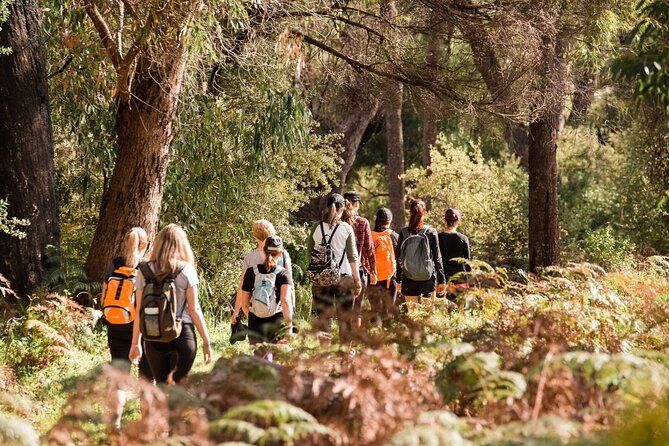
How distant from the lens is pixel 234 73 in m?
17.0

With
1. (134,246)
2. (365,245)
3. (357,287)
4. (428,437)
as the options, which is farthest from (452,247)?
(428,437)

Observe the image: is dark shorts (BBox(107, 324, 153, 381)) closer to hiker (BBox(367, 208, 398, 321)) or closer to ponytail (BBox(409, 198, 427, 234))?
hiker (BBox(367, 208, 398, 321))

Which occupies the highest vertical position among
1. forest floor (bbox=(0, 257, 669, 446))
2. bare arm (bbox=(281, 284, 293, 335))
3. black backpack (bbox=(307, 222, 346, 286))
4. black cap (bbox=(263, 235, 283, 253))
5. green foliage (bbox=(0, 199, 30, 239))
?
green foliage (bbox=(0, 199, 30, 239))

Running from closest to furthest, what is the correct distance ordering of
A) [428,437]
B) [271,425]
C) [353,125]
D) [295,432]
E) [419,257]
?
[428,437] < [295,432] < [271,425] < [419,257] < [353,125]

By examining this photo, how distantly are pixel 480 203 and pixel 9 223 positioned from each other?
1721cm

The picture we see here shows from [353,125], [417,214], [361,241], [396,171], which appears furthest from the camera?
[396,171]

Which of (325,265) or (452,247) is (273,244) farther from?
(452,247)

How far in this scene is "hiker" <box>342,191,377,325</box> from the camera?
11.2 m

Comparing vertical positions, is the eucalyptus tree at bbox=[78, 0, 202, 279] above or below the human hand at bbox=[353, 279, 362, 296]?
above

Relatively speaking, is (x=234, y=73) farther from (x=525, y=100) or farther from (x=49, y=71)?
(x=525, y=100)

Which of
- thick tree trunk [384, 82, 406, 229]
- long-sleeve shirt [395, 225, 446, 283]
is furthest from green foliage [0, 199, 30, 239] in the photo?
thick tree trunk [384, 82, 406, 229]

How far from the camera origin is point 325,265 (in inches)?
405

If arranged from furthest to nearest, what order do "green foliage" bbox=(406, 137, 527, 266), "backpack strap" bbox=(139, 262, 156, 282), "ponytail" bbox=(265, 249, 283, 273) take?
1. "green foliage" bbox=(406, 137, 527, 266)
2. "ponytail" bbox=(265, 249, 283, 273)
3. "backpack strap" bbox=(139, 262, 156, 282)

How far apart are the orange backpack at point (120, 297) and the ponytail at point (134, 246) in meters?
0.05
